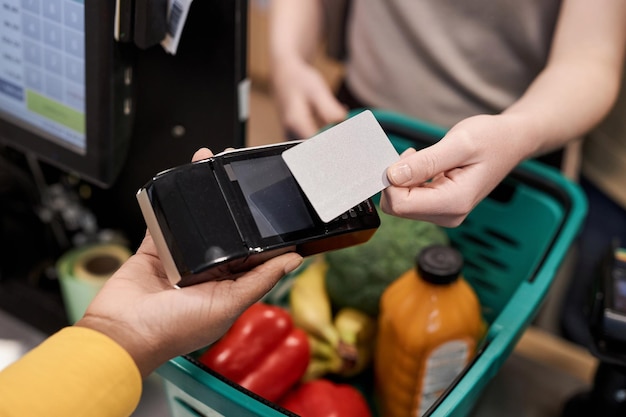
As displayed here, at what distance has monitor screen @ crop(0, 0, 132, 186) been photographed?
1.87 ft

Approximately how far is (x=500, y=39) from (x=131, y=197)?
51 centimetres

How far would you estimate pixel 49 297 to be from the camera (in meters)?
0.78

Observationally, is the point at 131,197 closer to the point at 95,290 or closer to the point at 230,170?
the point at 95,290

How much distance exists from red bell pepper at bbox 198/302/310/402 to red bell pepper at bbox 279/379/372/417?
12 mm

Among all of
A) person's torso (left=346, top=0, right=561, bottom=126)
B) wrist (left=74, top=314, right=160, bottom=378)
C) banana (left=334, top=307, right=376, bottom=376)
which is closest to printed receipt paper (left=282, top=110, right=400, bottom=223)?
wrist (left=74, top=314, right=160, bottom=378)

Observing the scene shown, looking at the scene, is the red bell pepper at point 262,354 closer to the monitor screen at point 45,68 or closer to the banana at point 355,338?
the banana at point 355,338

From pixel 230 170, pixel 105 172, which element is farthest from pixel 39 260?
pixel 230 170

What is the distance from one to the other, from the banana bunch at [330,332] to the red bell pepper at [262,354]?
0.04 metres

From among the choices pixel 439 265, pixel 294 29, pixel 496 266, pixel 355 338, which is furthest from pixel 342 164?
pixel 294 29

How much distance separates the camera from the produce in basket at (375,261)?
2.32ft

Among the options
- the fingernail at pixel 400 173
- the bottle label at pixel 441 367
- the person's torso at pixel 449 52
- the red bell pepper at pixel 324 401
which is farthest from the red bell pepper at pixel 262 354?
the person's torso at pixel 449 52

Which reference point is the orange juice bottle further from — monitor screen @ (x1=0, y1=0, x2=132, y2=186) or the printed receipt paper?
monitor screen @ (x1=0, y1=0, x2=132, y2=186)

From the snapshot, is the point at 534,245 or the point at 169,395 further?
the point at 534,245

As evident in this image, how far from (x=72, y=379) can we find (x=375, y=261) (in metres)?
0.37
